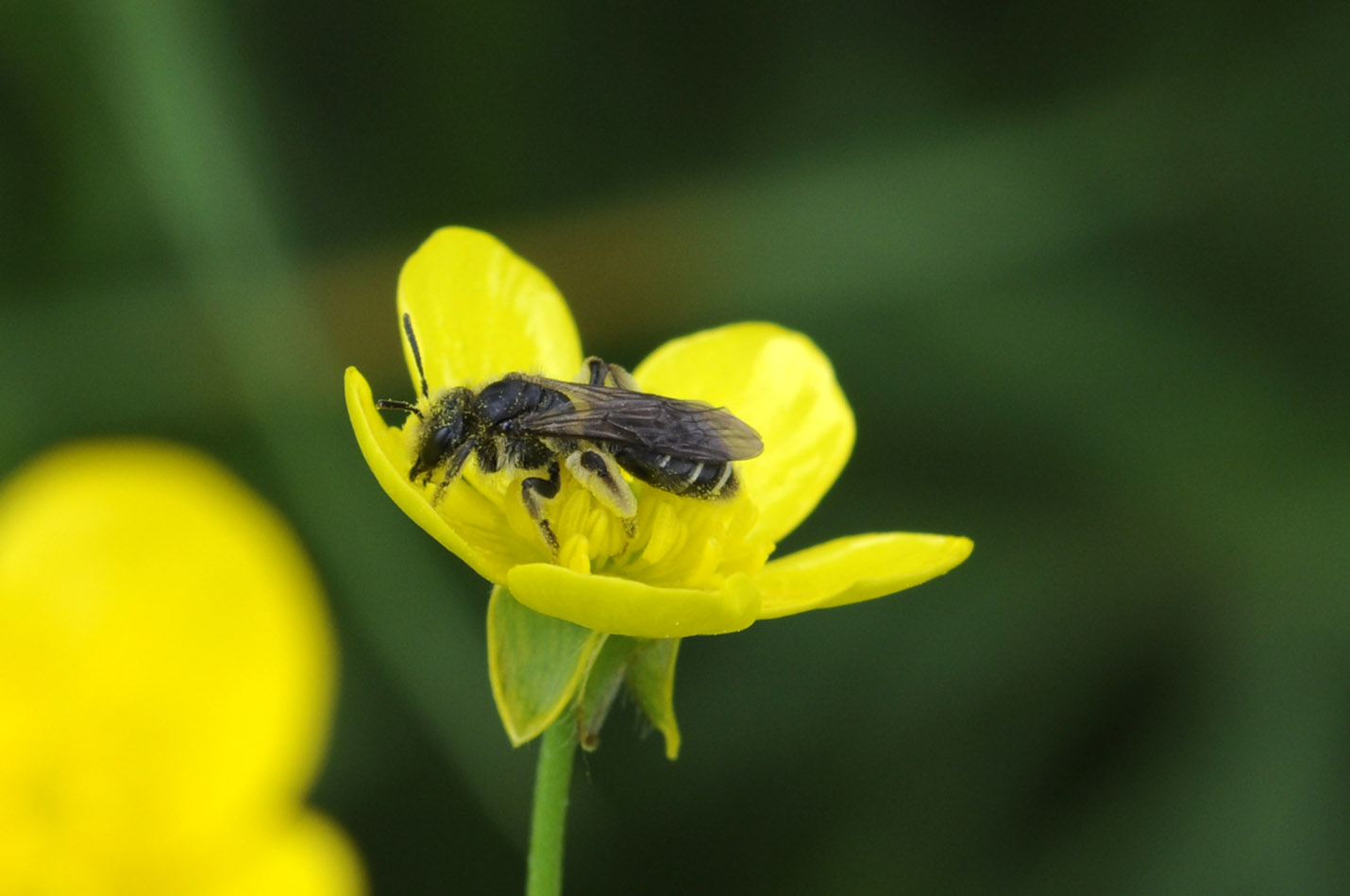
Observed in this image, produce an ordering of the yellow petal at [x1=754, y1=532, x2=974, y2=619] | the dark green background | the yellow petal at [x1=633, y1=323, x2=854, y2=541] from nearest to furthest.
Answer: the yellow petal at [x1=754, y1=532, x2=974, y2=619]
the yellow petal at [x1=633, y1=323, x2=854, y2=541]
the dark green background

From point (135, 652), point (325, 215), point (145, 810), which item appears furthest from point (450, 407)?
point (325, 215)

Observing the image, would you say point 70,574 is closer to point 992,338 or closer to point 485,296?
point 485,296

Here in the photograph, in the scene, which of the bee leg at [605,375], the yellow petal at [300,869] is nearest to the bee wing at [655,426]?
the bee leg at [605,375]

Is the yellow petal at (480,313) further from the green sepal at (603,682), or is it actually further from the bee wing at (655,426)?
the green sepal at (603,682)

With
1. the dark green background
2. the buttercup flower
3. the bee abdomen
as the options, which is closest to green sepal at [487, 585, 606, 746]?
the buttercup flower

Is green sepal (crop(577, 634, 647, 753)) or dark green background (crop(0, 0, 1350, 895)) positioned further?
dark green background (crop(0, 0, 1350, 895))

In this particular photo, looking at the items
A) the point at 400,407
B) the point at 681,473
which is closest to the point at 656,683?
the point at 681,473

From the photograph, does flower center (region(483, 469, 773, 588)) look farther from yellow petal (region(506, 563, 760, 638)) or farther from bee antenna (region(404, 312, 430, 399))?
yellow petal (region(506, 563, 760, 638))

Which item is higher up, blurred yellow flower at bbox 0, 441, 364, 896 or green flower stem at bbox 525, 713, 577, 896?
blurred yellow flower at bbox 0, 441, 364, 896
